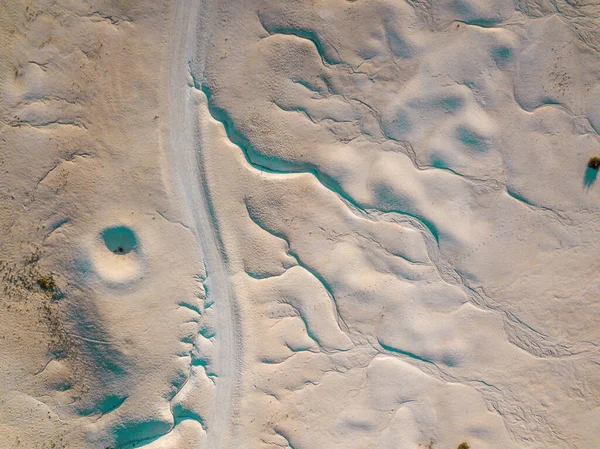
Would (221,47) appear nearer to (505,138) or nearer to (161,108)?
(161,108)

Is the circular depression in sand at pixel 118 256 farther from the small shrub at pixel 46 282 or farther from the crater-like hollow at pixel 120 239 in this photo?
the small shrub at pixel 46 282

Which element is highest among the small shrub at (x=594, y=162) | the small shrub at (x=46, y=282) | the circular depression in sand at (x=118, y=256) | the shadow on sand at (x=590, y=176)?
the small shrub at (x=594, y=162)

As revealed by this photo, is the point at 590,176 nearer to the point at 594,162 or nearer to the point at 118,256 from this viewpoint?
the point at 594,162

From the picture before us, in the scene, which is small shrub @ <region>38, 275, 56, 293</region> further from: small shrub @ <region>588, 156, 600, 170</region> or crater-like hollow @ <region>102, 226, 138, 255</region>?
small shrub @ <region>588, 156, 600, 170</region>

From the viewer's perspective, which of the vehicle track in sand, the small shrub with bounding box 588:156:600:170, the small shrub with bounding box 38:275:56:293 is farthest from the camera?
the small shrub with bounding box 588:156:600:170

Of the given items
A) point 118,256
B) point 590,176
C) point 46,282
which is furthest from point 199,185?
point 590,176

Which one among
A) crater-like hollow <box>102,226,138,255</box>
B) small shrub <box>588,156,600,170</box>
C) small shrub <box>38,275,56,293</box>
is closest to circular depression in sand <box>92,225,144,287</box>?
crater-like hollow <box>102,226,138,255</box>

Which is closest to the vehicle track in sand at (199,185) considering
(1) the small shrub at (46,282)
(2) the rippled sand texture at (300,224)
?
(2) the rippled sand texture at (300,224)

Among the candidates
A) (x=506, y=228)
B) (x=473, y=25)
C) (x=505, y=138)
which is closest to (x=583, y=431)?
(x=506, y=228)
